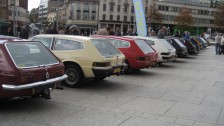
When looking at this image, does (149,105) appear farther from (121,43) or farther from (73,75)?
(121,43)

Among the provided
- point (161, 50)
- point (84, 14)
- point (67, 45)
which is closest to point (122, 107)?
point (67, 45)

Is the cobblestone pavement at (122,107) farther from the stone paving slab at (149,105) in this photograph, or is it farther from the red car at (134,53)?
the red car at (134,53)

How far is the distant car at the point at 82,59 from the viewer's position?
29.2ft

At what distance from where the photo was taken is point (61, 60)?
9.20m

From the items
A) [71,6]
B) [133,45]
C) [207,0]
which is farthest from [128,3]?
[133,45]

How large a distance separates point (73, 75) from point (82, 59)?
0.55 metres

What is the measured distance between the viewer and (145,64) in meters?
11.9

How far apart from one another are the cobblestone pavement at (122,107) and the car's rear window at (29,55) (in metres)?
0.93

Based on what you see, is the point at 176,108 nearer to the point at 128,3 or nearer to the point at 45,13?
the point at 128,3

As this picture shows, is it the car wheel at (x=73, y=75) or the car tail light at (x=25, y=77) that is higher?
the car tail light at (x=25, y=77)

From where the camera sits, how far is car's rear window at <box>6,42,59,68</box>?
6375 mm

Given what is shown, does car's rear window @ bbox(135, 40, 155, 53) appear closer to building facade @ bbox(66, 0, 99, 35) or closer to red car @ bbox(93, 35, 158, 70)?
red car @ bbox(93, 35, 158, 70)

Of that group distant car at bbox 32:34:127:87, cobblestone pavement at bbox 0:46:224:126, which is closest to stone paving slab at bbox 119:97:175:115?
cobblestone pavement at bbox 0:46:224:126

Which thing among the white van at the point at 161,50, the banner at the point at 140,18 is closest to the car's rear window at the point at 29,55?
the white van at the point at 161,50
